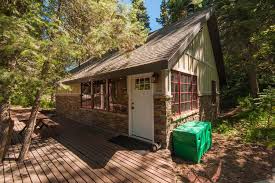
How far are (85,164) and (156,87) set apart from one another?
2887mm

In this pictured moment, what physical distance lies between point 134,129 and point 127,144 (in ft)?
2.63

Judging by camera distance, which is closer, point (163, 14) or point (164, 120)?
point (164, 120)

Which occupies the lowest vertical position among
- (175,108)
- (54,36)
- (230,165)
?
(230,165)

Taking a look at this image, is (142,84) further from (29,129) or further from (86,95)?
(86,95)

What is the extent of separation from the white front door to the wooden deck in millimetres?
966

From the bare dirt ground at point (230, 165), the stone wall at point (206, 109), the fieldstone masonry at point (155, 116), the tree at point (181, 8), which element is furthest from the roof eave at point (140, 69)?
the tree at point (181, 8)

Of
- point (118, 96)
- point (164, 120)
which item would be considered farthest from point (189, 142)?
point (118, 96)

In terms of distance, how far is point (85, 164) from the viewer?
4.66 meters

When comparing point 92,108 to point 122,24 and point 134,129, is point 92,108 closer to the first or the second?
point 134,129

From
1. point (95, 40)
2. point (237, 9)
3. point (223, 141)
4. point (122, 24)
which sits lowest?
point (223, 141)

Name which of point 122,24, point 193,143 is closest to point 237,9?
point 122,24

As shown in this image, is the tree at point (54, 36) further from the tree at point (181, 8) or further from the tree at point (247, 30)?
the tree at point (181, 8)

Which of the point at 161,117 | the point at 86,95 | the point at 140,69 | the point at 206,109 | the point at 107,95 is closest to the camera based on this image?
the point at 140,69

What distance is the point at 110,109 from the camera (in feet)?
26.1
